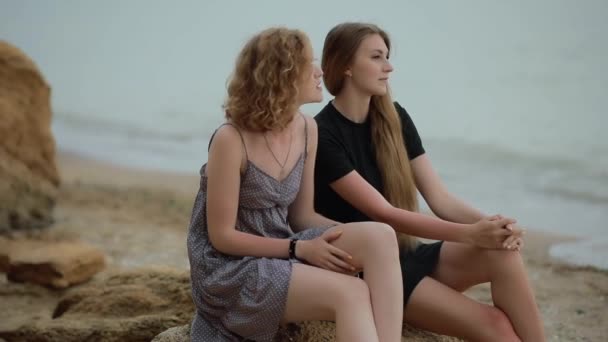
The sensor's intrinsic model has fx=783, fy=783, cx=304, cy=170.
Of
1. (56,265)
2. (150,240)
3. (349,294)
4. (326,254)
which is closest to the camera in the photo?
(349,294)

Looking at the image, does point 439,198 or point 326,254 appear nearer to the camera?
point 326,254

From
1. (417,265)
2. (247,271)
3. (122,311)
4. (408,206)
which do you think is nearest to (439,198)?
(408,206)

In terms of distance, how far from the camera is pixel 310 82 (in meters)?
2.50

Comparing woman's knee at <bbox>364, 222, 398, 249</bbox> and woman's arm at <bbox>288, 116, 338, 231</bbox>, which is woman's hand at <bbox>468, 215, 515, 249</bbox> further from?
woman's arm at <bbox>288, 116, 338, 231</bbox>

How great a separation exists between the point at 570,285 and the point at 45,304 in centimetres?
307

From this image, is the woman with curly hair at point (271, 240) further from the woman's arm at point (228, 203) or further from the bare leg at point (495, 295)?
the bare leg at point (495, 295)

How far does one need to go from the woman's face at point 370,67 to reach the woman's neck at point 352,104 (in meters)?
0.05

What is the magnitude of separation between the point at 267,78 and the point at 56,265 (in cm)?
243

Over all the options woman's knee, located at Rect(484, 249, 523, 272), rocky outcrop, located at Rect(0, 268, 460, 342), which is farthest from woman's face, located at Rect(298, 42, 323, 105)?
rocky outcrop, located at Rect(0, 268, 460, 342)

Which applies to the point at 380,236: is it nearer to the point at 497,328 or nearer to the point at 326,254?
the point at 326,254

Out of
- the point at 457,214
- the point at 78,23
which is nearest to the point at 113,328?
the point at 457,214

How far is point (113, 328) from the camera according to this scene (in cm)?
315

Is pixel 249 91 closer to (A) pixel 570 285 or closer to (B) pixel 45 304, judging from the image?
(B) pixel 45 304

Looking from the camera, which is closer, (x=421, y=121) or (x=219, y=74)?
(x=421, y=121)
